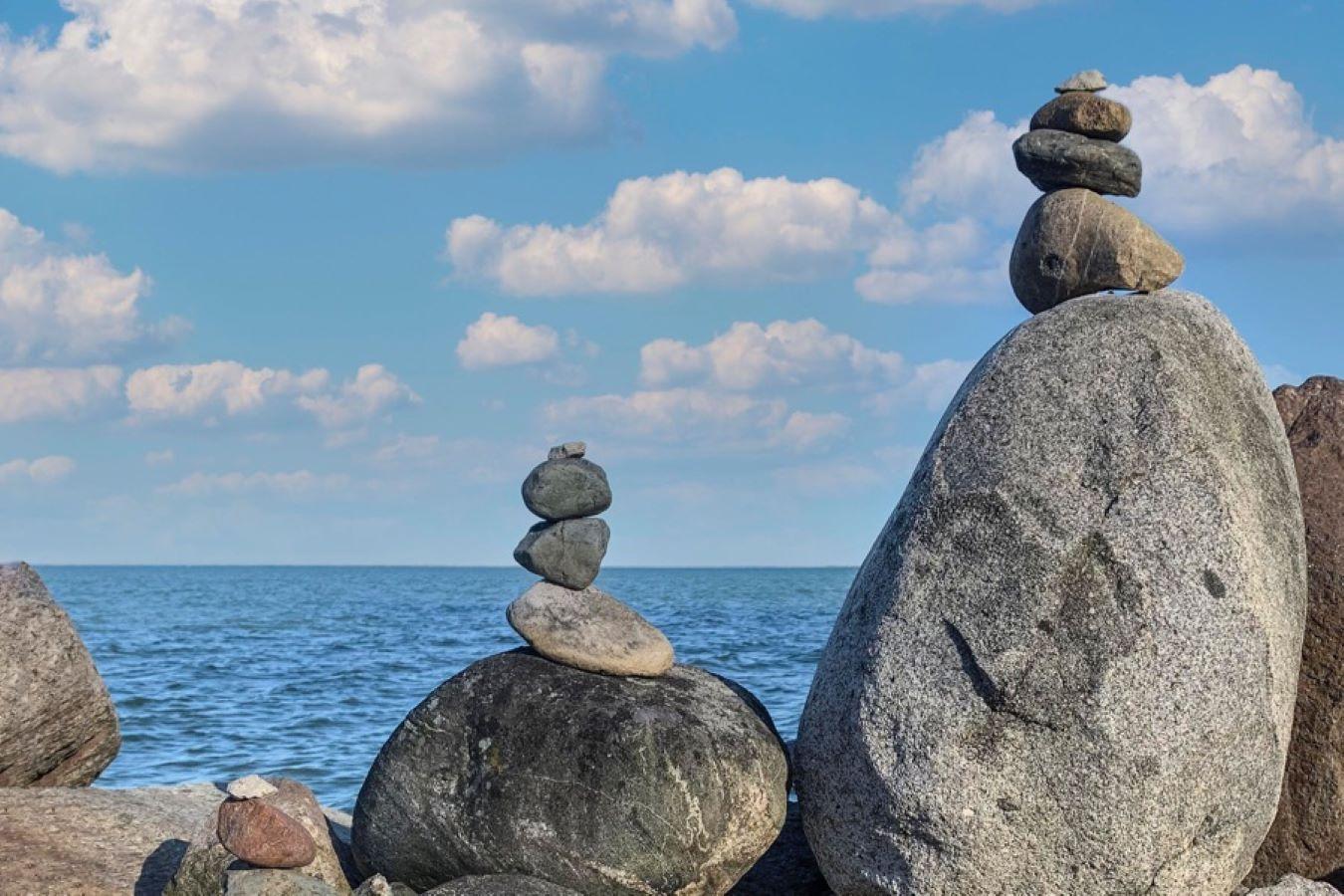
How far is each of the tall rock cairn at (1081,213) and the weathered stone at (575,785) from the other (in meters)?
3.37

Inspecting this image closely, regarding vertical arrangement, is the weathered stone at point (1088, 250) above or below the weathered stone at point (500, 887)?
above

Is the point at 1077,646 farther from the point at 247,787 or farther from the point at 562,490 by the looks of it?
the point at 247,787

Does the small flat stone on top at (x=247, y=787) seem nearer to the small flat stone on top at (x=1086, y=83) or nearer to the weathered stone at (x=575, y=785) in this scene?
the weathered stone at (x=575, y=785)

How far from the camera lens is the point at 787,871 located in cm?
994

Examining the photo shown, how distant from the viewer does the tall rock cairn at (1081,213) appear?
368 inches

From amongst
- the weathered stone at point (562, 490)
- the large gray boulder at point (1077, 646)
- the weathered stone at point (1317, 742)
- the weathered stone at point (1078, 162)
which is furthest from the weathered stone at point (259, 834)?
the weathered stone at point (1078, 162)

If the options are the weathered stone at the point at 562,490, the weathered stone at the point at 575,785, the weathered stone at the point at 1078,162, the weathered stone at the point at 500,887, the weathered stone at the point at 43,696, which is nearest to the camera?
the weathered stone at the point at 500,887

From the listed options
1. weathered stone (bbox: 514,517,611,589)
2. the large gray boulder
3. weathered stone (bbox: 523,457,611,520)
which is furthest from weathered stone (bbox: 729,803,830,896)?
weathered stone (bbox: 523,457,611,520)

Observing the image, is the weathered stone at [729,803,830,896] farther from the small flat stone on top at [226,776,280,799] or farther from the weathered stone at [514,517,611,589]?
the small flat stone on top at [226,776,280,799]

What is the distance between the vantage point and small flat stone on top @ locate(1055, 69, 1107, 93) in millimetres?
9797

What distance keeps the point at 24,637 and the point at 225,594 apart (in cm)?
7408

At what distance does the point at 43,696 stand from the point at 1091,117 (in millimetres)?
8776

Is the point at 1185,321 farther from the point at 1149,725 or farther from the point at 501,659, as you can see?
the point at 501,659

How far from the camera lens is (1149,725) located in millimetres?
7902
